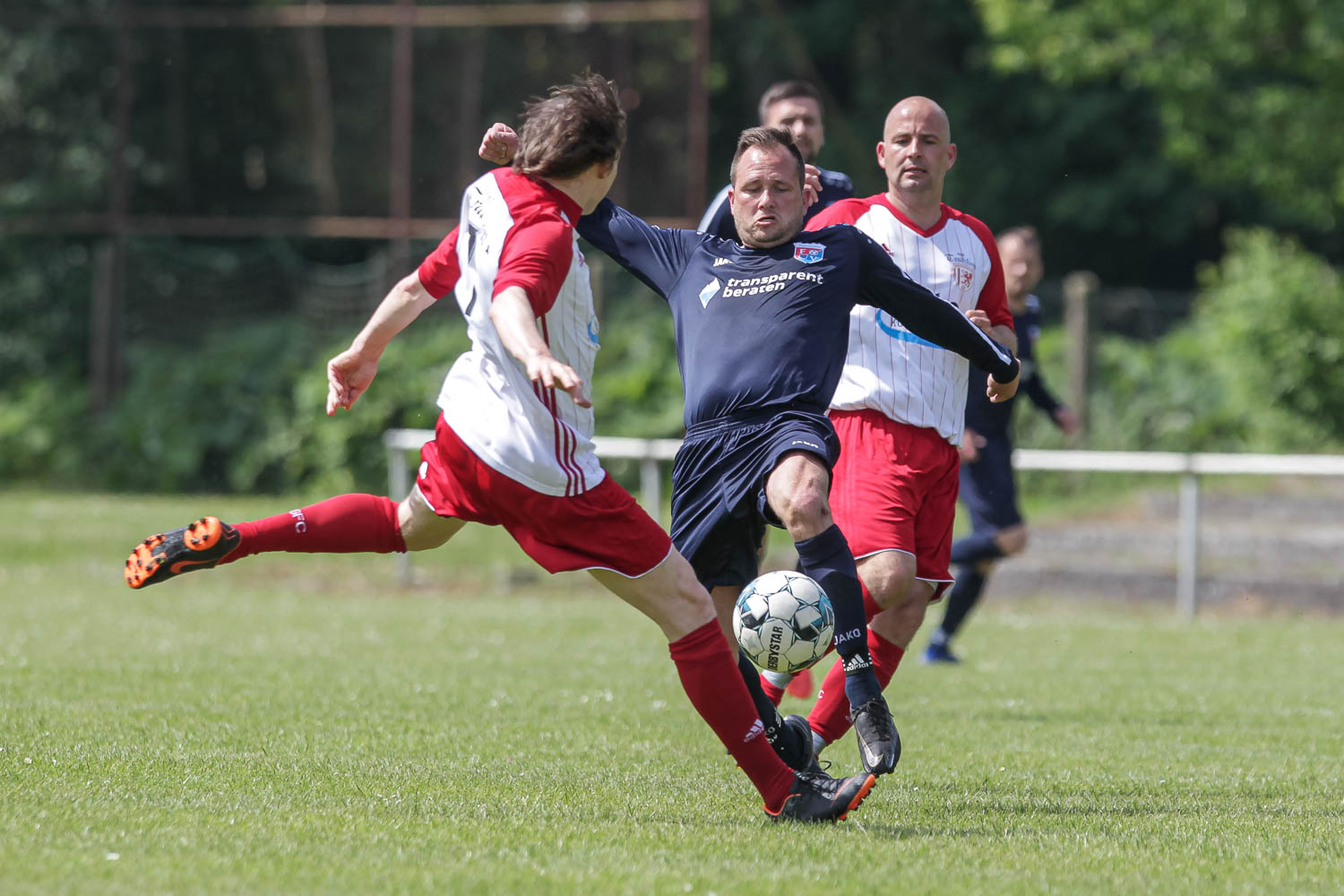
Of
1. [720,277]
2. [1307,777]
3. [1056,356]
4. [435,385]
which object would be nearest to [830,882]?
[720,277]

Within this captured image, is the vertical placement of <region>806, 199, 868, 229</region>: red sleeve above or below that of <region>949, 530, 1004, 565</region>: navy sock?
above

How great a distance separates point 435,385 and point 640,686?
12.6 meters

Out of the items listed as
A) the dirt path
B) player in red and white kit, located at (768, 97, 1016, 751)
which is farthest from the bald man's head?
the dirt path

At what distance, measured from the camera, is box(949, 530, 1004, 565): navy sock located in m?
10.2

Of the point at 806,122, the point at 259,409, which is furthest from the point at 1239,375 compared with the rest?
the point at 259,409

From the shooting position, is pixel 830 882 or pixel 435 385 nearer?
pixel 830 882

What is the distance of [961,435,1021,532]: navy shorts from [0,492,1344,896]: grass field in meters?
0.87

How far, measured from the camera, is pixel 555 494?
4.90 meters

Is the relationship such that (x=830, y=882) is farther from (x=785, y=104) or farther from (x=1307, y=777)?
(x=785, y=104)

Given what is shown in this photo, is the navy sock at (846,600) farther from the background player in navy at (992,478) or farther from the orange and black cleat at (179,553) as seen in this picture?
the background player in navy at (992,478)

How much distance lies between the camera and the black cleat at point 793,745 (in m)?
5.54

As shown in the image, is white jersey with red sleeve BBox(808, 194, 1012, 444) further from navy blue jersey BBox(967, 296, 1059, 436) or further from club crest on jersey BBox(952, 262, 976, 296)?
navy blue jersey BBox(967, 296, 1059, 436)

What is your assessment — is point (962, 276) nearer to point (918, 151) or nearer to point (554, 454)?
point (918, 151)

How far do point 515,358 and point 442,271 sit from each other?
697 mm
